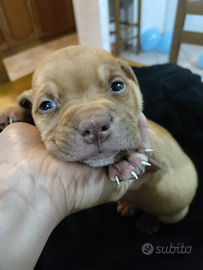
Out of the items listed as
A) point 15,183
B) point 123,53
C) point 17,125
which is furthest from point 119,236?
point 123,53

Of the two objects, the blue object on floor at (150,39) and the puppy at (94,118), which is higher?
the puppy at (94,118)

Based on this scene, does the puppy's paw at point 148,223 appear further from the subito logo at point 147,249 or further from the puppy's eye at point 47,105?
the puppy's eye at point 47,105

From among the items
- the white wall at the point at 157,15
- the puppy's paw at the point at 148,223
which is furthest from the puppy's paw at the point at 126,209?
the white wall at the point at 157,15

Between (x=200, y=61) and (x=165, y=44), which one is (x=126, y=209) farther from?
(x=165, y=44)

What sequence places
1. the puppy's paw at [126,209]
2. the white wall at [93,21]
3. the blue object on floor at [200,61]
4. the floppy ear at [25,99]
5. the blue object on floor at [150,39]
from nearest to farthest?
the floppy ear at [25,99] → the puppy's paw at [126,209] → the white wall at [93,21] → the blue object on floor at [200,61] → the blue object on floor at [150,39]

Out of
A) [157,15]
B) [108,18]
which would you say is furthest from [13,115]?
[157,15]
